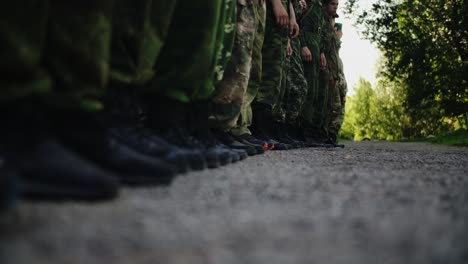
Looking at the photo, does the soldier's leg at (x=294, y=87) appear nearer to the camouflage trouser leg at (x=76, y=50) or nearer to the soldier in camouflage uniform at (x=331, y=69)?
the soldier in camouflage uniform at (x=331, y=69)

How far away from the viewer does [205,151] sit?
226 centimetres

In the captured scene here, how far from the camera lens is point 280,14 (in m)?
4.23

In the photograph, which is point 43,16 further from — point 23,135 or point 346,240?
point 346,240

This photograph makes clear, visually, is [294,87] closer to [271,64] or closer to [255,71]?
[271,64]

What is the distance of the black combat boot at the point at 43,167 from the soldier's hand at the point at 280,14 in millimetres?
3294

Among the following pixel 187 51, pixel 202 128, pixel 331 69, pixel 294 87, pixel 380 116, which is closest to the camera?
pixel 187 51

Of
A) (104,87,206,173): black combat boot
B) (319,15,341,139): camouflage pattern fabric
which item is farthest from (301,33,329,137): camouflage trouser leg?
(104,87,206,173): black combat boot

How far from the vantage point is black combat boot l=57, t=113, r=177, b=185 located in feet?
4.36

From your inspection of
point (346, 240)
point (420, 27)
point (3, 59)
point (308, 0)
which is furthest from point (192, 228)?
point (420, 27)

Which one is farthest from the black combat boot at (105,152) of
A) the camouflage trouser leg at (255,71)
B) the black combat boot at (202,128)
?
the camouflage trouser leg at (255,71)

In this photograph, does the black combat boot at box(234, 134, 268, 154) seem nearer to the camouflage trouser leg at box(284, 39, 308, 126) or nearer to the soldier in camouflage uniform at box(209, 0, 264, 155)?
the soldier in camouflage uniform at box(209, 0, 264, 155)

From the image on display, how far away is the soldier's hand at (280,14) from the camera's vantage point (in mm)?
4219

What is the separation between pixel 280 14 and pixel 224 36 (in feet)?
5.77

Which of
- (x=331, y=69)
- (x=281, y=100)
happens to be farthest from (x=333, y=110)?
(x=281, y=100)
